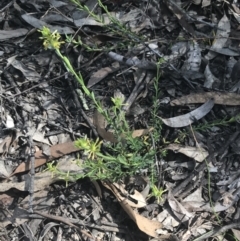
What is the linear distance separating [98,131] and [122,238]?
540 mm

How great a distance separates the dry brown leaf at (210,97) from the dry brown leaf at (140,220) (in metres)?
0.53

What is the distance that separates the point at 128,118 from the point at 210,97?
431mm

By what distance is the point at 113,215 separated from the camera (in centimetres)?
238

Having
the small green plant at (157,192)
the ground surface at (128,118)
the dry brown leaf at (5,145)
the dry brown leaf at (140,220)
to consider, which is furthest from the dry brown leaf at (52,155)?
the small green plant at (157,192)

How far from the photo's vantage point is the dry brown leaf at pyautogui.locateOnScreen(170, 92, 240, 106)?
2445 millimetres

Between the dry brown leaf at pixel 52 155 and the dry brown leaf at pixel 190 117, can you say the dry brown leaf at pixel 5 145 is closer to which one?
the dry brown leaf at pixel 52 155

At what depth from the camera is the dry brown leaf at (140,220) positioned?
2.29m

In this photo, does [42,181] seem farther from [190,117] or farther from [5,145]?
[190,117]

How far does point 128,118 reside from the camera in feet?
→ 8.17

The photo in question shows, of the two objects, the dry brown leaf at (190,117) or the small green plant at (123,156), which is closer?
the small green plant at (123,156)

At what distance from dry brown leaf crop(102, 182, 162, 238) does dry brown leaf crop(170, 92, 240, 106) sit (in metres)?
0.53

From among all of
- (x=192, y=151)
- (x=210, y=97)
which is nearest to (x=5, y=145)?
(x=192, y=151)

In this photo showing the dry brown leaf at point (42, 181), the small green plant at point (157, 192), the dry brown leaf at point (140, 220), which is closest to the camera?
the small green plant at point (157, 192)

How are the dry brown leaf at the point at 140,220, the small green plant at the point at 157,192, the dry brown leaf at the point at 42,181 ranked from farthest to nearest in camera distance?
1. the dry brown leaf at the point at 42,181
2. the dry brown leaf at the point at 140,220
3. the small green plant at the point at 157,192
